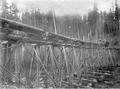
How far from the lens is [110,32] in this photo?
19.9 metres

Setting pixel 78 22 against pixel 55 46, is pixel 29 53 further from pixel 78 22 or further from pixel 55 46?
pixel 78 22

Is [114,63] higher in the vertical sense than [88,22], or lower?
lower

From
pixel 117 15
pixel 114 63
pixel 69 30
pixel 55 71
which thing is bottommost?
pixel 114 63

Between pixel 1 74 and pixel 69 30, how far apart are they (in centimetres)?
1074

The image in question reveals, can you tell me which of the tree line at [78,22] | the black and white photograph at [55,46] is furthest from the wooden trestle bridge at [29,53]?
the tree line at [78,22]

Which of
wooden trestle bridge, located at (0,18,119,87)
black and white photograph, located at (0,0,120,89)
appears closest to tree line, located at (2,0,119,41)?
black and white photograph, located at (0,0,120,89)

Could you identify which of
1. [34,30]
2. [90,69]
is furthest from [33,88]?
[90,69]

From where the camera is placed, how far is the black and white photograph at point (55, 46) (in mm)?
4680

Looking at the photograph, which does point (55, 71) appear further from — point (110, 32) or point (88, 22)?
point (110, 32)

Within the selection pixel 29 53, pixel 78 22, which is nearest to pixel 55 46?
pixel 29 53

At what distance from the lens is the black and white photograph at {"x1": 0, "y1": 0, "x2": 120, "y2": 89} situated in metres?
4.68

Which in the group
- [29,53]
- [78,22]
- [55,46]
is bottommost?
[29,53]

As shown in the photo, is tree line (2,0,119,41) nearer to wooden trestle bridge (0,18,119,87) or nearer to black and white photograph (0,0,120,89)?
black and white photograph (0,0,120,89)

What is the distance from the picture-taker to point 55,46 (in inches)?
239
